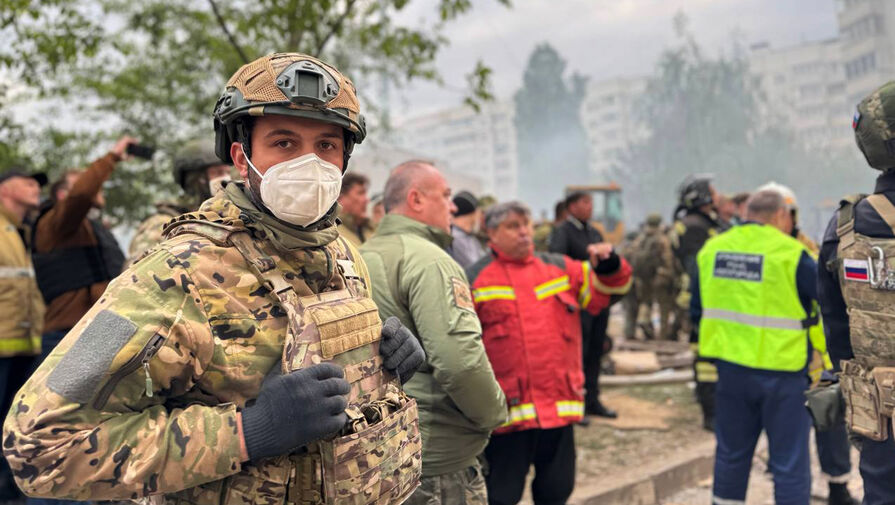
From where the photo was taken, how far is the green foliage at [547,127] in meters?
92.2

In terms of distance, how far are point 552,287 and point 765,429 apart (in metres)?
1.73

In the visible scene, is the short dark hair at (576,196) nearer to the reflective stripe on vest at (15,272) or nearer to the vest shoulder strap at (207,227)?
the reflective stripe on vest at (15,272)

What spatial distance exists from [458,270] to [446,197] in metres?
0.54

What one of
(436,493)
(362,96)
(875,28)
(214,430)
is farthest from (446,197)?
(875,28)

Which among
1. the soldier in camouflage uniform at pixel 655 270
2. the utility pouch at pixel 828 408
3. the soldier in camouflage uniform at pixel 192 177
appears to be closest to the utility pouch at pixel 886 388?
the utility pouch at pixel 828 408

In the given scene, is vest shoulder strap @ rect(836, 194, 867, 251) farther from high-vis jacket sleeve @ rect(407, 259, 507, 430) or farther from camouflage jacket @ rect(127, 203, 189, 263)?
camouflage jacket @ rect(127, 203, 189, 263)

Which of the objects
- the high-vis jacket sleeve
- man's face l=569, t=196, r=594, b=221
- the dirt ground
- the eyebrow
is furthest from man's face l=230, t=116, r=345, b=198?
man's face l=569, t=196, r=594, b=221

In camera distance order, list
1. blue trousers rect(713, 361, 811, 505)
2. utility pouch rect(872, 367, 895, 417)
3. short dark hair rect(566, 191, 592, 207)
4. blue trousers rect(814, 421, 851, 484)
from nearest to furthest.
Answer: utility pouch rect(872, 367, 895, 417), blue trousers rect(713, 361, 811, 505), blue trousers rect(814, 421, 851, 484), short dark hair rect(566, 191, 592, 207)

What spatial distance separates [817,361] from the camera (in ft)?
15.3

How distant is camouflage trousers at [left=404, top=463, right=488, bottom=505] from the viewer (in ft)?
9.71

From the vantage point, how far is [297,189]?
178 cm

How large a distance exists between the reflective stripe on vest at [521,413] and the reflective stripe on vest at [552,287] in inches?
23.3

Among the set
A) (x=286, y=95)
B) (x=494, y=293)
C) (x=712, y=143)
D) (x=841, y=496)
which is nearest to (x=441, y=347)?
(x=494, y=293)

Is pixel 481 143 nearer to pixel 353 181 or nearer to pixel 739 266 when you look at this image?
pixel 353 181
